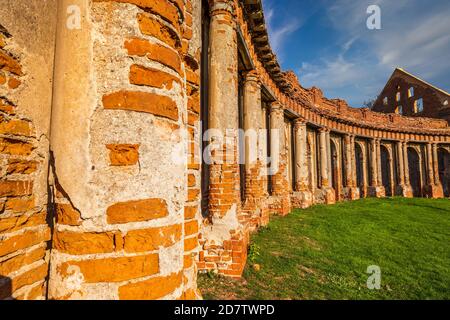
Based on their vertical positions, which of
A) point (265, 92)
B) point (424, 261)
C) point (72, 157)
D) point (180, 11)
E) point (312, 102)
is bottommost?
point (424, 261)

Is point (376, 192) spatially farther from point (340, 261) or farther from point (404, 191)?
point (340, 261)

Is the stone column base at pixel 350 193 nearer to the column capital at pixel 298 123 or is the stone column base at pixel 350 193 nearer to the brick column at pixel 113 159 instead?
the column capital at pixel 298 123

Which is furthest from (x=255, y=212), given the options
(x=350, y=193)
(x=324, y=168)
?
(x=350, y=193)

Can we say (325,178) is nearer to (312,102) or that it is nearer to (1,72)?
(312,102)

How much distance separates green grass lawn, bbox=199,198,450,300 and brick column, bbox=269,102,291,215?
93cm

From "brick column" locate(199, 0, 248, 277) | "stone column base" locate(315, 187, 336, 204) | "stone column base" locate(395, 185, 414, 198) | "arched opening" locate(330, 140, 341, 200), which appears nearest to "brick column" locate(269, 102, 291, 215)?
"stone column base" locate(315, 187, 336, 204)

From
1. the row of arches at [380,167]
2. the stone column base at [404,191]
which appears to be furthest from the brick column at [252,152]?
the stone column base at [404,191]

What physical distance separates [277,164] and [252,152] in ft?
13.6

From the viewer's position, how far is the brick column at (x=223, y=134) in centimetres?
504

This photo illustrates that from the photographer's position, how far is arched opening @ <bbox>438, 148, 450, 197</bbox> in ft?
84.8

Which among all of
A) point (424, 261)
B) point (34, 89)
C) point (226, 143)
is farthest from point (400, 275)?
point (34, 89)

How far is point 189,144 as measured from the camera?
2.01 m

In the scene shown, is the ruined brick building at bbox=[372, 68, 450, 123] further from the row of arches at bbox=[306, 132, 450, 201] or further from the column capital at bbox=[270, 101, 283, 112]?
the column capital at bbox=[270, 101, 283, 112]

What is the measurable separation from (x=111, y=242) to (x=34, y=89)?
853mm
